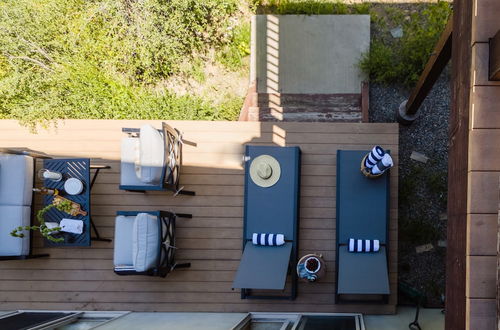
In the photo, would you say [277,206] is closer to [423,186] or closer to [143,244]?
[143,244]

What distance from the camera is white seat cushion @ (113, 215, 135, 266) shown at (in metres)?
3.62

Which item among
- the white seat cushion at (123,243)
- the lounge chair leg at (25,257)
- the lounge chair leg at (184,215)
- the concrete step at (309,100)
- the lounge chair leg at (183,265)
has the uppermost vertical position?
the concrete step at (309,100)

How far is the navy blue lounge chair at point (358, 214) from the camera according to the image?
11.5ft

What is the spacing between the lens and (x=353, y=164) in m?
3.69

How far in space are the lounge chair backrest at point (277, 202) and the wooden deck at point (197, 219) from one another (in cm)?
18

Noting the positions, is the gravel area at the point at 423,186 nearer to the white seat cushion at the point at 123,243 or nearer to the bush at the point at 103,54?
the bush at the point at 103,54

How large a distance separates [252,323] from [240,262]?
627mm

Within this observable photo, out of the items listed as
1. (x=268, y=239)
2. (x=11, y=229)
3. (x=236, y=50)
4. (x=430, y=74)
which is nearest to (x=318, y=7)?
(x=236, y=50)

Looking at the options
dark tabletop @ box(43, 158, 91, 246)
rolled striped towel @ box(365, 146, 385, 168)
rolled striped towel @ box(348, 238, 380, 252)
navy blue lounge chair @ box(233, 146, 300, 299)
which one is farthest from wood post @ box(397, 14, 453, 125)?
dark tabletop @ box(43, 158, 91, 246)

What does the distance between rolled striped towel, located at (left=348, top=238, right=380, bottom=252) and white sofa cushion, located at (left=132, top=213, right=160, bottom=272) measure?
1.76 metres

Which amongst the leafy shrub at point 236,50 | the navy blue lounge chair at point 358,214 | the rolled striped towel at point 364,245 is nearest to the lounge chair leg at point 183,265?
the navy blue lounge chair at point 358,214

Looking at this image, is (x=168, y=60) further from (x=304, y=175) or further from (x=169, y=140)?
(x=304, y=175)

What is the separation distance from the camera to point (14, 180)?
370cm

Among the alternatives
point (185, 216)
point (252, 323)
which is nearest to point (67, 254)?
point (185, 216)
